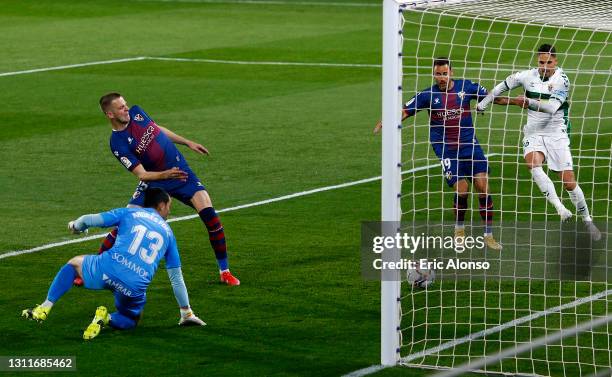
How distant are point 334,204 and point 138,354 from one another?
6.24 m

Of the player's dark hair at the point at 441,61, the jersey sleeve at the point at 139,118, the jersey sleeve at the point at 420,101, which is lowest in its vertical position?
the jersey sleeve at the point at 139,118

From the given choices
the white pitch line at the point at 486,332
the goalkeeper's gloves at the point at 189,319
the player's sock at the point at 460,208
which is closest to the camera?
→ the white pitch line at the point at 486,332

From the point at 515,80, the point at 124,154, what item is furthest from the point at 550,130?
the point at 124,154

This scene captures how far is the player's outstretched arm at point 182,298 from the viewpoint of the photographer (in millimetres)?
11172

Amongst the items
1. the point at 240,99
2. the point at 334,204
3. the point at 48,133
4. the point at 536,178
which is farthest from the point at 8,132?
the point at 536,178

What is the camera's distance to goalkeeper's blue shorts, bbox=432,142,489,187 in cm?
1360

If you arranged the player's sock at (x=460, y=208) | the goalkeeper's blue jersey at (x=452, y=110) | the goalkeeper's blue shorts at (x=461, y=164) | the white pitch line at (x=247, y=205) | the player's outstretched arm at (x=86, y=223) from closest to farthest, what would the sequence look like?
the player's outstretched arm at (x=86, y=223), the goalkeeper's blue jersey at (x=452, y=110), the goalkeeper's blue shorts at (x=461, y=164), the player's sock at (x=460, y=208), the white pitch line at (x=247, y=205)

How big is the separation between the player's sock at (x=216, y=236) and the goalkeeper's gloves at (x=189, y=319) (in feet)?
4.85

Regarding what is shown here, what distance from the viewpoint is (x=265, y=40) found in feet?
108

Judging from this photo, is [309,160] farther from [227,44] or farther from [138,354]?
[227,44]

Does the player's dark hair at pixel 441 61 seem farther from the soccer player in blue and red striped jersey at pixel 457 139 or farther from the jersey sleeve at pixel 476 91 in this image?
the jersey sleeve at pixel 476 91

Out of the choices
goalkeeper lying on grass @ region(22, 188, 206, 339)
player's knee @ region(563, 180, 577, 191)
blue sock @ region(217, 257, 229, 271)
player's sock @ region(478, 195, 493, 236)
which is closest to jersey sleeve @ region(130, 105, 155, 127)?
blue sock @ region(217, 257, 229, 271)

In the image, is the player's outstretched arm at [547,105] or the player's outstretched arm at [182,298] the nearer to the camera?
the player's outstretched arm at [182,298]

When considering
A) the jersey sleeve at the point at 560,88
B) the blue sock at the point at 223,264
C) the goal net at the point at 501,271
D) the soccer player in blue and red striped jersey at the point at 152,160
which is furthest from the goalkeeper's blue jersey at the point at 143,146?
the jersey sleeve at the point at 560,88
